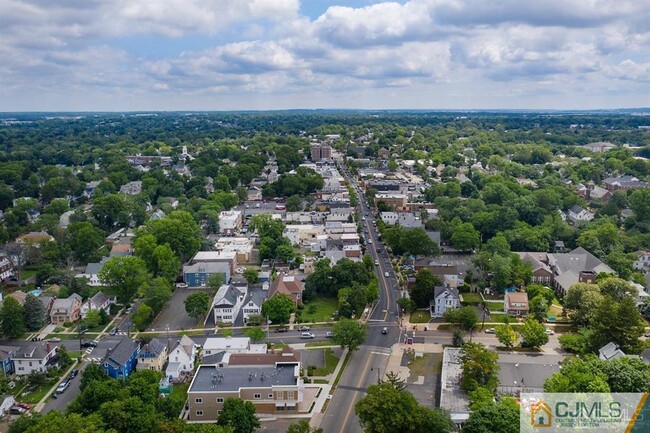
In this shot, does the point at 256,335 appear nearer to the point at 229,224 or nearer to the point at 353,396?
the point at 353,396

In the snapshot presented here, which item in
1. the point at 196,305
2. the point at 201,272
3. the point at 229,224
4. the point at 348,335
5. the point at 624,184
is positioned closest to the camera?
the point at 348,335

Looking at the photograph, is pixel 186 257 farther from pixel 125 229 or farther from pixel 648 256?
pixel 648 256

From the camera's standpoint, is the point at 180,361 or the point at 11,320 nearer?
the point at 180,361

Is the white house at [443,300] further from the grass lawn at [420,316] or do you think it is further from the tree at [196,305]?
the tree at [196,305]

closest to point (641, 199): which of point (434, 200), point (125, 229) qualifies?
point (434, 200)

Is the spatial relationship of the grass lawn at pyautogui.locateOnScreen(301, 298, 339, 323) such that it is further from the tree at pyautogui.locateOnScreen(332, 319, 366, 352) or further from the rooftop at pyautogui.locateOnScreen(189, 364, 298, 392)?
the rooftop at pyautogui.locateOnScreen(189, 364, 298, 392)

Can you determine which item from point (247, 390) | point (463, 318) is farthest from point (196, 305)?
point (463, 318)
